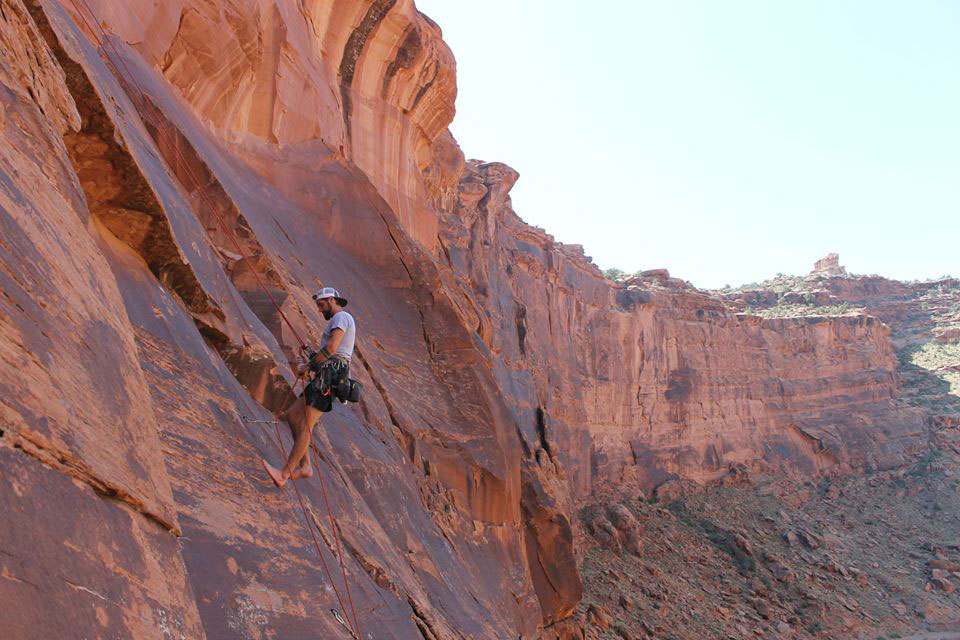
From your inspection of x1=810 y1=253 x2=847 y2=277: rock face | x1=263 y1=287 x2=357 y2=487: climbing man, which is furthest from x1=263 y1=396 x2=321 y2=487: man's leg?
x1=810 y1=253 x2=847 y2=277: rock face

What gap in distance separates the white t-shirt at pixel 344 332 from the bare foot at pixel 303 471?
2.97 feet

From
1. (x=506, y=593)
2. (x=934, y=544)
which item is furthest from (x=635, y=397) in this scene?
(x=506, y=593)

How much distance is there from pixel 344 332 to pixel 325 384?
1.54 feet

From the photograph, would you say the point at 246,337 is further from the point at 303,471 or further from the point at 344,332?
the point at 303,471

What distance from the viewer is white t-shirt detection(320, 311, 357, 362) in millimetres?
6199

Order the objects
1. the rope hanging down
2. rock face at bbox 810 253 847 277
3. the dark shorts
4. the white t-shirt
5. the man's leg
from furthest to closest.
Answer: rock face at bbox 810 253 847 277 → the white t-shirt → the dark shorts → the man's leg → the rope hanging down

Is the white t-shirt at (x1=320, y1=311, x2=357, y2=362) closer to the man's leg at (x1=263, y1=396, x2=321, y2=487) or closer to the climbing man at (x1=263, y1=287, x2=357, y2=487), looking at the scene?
the climbing man at (x1=263, y1=287, x2=357, y2=487)

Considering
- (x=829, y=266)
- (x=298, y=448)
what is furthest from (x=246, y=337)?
(x=829, y=266)

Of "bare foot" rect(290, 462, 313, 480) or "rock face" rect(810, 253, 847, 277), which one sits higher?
"rock face" rect(810, 253, 847, 277)

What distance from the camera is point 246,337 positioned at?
6.95 m

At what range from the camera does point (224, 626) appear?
4172mm

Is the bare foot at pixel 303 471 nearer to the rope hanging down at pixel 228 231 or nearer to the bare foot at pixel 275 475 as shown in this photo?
the rope hanging down at pixel 228 231

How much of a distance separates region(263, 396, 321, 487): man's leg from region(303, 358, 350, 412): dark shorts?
0.07 metres

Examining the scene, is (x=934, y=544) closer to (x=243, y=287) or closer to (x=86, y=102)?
(x=243, y=287)
